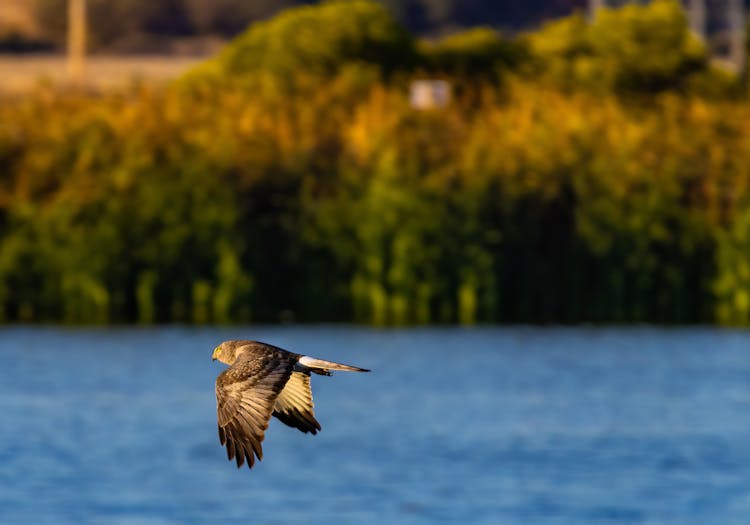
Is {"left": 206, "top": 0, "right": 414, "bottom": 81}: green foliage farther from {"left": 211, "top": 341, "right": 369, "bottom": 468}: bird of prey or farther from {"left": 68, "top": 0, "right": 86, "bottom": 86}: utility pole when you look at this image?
{"left": 211, "top": 341, "right": 369, "bottom": 468}: bird of prey

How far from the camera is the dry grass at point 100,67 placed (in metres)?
57.8

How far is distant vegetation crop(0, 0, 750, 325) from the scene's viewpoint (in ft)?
116

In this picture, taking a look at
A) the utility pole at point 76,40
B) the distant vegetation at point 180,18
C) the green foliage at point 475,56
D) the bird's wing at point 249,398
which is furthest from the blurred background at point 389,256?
the distant vegetation at point 180,18

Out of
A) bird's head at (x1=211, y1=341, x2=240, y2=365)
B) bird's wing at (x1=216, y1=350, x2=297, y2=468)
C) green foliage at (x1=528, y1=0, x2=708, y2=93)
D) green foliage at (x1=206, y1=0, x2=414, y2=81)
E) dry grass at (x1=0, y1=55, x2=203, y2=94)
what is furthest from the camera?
dry grass at (x1=0, y1=55, x2=203, y2=94)

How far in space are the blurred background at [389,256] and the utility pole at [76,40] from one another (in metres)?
12.4

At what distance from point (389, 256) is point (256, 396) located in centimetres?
2228

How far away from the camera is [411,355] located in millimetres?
33531

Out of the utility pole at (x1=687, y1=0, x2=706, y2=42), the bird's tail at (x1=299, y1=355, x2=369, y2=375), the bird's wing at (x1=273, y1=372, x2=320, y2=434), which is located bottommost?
the bird's wing at (x1=273, y1=372, x2=320, y2=434)

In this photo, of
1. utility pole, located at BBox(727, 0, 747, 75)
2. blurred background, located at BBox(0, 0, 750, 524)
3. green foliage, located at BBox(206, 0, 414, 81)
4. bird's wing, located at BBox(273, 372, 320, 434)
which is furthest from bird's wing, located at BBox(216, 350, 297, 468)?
utility pole, located at BBox(727, 0, 747, 75)

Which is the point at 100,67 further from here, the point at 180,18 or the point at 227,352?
the point at 227,352

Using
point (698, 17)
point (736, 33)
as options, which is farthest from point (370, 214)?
point (698, 17)

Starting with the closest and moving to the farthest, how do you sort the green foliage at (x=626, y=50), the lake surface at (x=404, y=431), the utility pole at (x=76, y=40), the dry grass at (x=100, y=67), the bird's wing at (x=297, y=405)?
1. the bird's wing at (x=297, y=405)
2. the lake surface at (x=404, y=431)
3. the green foliage at (x=626, y=50)
4. the dry grass at (x=100, y=67)
5. the utility pole at (x=76, y=40)

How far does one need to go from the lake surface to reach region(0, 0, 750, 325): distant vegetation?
1.93 feet

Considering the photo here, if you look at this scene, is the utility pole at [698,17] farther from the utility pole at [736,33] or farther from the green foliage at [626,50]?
the green foliage at [626,50]
